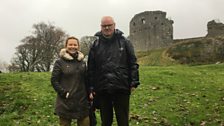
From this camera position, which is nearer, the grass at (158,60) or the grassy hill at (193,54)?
the grassy hill at (193,54)

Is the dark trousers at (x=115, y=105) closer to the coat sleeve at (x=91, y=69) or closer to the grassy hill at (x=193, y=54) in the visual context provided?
the coat sleeve at (x=91, y=69)

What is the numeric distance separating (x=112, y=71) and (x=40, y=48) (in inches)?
2185

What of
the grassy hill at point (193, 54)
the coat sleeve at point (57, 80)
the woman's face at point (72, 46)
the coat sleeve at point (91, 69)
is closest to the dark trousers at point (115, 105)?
the coat sleeve at point (91, 69)

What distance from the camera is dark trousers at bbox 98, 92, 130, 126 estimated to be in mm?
8648

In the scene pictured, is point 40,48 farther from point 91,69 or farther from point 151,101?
point 91,69

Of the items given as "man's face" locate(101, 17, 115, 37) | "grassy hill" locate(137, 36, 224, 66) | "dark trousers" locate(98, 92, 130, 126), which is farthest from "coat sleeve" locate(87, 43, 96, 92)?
"grassy hill" locate(137, 36, 224, 66)

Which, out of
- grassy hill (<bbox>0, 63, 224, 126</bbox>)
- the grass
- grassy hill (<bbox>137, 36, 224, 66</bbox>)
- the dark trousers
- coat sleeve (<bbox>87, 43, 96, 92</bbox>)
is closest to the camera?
the dark trousers

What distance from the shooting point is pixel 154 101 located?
15383 millimetres

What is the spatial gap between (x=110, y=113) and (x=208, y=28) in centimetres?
4997

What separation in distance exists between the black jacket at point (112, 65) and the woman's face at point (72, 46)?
12.4 inches

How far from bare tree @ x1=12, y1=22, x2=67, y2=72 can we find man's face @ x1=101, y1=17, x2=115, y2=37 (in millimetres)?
52044

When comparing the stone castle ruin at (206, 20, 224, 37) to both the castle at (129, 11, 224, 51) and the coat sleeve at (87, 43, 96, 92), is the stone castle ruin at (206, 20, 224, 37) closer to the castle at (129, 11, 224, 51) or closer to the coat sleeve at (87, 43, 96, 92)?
the castle at (129, 11, 224, 51)

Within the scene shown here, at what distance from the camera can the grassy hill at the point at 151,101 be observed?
12.6 metres

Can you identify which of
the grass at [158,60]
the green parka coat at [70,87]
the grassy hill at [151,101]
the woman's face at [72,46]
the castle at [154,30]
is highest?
Result: the castle at [154,30]
